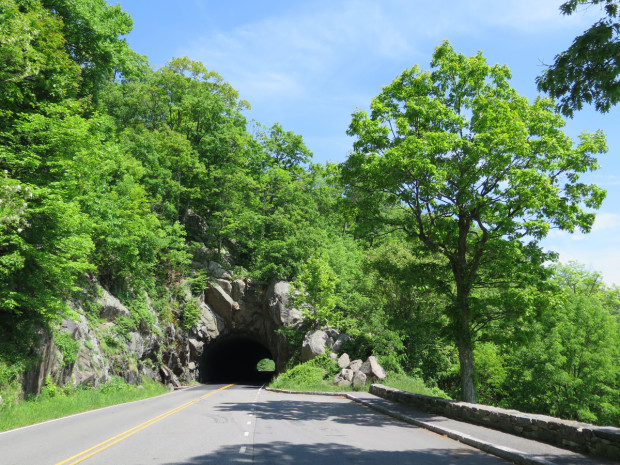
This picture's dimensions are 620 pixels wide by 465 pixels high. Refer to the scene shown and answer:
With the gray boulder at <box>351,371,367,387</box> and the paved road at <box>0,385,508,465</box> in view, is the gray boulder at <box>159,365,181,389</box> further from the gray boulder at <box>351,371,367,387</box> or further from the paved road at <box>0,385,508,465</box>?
the paved road at <box>0,385,508,465</box>

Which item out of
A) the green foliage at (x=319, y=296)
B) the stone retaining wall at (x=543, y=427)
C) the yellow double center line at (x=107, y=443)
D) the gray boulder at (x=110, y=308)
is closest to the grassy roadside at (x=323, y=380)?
the green foliage at (x=319, y=296)

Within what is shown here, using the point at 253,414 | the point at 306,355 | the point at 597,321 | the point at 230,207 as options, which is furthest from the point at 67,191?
the point at 597,321

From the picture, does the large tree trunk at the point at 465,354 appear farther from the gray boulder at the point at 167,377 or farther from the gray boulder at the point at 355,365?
the gray boulder at the point at 167,377

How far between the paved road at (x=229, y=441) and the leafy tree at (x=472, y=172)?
584 centimetres

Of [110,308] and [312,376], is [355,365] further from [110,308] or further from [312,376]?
[110,308]

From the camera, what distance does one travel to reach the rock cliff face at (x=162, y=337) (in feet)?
58.0

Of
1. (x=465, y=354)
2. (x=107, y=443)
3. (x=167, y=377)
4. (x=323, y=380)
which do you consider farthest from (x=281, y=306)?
(x=107, y=443)

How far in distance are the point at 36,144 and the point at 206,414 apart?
491 inches

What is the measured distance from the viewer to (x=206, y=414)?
14.1 m

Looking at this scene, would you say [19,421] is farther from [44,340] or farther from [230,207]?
[230,207]

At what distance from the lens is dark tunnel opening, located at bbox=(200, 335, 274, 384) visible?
4675cm

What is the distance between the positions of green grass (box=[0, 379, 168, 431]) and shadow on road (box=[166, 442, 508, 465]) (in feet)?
24.1

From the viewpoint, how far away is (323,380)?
90.8 ft

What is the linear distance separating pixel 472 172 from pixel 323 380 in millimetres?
18653
